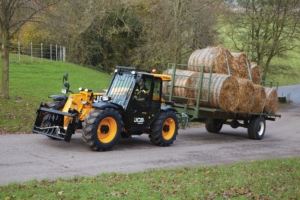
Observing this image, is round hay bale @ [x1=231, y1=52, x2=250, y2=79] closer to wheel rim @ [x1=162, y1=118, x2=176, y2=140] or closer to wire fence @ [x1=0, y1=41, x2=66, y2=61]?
wheel rim @ [x1=162, y1=118, x2=176, y2=140]

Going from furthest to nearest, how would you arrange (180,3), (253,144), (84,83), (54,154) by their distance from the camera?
(84,83) < (180,3) < (253,144) < (54,154)

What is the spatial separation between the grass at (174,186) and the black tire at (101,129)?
2560mm

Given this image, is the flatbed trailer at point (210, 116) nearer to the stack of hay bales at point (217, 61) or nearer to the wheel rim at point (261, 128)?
the wheel rim at point (261, 128)

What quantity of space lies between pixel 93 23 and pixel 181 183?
25720 millimetres

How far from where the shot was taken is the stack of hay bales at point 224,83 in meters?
14.2

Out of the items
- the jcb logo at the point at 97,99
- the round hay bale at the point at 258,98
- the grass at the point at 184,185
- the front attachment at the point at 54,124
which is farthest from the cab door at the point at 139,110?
the round hay bale at the point at 258,98

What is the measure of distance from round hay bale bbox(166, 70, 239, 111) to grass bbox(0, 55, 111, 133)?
572 centimetres

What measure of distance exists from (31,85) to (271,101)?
1271 cm

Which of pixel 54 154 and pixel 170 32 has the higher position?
pixel 170 32

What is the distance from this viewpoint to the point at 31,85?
2270cm

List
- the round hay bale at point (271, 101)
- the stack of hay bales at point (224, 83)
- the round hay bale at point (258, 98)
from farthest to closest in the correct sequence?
the round hay bale at point (271, 101), the round hay bale at point (258, 98), the stack of hay bales at point (224, 83)

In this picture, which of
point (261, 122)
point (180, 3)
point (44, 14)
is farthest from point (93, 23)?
point (261, 122)

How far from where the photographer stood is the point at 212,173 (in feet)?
30.2

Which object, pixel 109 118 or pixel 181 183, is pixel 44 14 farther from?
pixel 181 183
